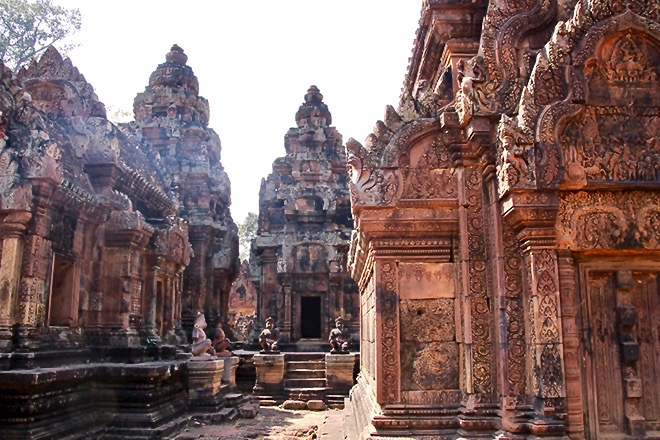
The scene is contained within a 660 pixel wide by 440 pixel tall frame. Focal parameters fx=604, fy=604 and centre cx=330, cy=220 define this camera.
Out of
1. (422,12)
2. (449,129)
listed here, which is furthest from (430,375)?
(422,12)

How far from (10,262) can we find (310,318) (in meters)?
15.1

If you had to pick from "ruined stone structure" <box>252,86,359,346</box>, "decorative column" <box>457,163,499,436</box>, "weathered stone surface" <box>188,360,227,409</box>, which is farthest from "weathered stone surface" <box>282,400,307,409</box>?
"decorative column" <box>457,163,499,436</box>

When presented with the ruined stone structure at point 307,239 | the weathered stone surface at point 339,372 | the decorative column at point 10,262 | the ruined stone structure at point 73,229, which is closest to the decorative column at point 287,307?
the ruined stone structure at point 307,239

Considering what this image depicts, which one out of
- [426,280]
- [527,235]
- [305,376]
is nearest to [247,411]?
[305,376]

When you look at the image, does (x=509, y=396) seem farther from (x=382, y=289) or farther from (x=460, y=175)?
(x=460, y=175)

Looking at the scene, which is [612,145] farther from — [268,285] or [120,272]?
[268,285]

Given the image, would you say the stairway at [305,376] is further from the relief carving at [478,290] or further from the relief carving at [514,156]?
the relief carving at [514,156]

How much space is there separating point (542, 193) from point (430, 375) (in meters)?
1.86

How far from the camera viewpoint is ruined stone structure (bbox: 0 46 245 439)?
27.8ft

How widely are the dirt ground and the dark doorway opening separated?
8.69 metres

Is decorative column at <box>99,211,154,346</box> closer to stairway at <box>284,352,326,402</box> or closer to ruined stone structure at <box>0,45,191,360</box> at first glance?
ruined stone structure at <box>0,45,191,360</box>

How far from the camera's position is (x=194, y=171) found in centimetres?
2316

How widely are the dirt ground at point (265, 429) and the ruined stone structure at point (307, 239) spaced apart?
8.02 metres

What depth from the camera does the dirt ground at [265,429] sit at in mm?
10273
